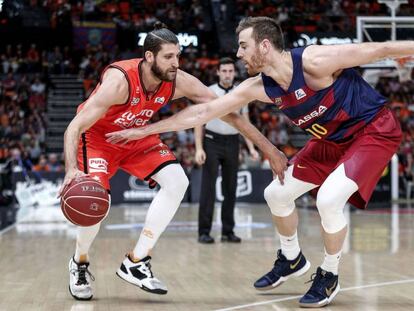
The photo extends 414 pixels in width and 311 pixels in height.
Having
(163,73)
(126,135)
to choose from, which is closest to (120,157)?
(126,135)

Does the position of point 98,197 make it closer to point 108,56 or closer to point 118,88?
point 118,88

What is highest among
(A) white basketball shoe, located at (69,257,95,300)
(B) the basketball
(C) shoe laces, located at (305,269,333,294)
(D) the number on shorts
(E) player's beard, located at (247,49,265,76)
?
(E) player's beard, located at (247,49,265,76)

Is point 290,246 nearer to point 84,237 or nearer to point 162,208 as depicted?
point 162,208

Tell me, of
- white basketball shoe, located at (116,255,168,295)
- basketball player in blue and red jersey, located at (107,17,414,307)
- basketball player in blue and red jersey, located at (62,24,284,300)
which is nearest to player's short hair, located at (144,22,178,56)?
basketball player in blue and red jersey, located at (62,24,284,300)

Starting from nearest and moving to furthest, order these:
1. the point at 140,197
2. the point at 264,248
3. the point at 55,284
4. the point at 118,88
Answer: the point at 118,88, the point at 55,284, the point at 264,248, the point at 140,197

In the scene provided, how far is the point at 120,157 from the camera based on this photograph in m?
5.45

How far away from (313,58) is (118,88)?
126 cm

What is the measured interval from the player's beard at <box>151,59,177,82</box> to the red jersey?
0.35 feet

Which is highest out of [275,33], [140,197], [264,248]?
[275,33]


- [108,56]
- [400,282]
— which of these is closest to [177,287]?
[400,282]

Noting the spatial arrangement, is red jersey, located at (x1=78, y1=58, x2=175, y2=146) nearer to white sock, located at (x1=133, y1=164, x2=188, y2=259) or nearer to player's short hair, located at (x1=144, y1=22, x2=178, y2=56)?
player's short hair, located at (x1=144, y1=22, x2=178, y2=56)

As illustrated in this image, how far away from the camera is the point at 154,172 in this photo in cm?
540

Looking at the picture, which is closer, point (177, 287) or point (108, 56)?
point (177, 287)

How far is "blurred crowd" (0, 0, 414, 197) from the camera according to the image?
20922 mm
